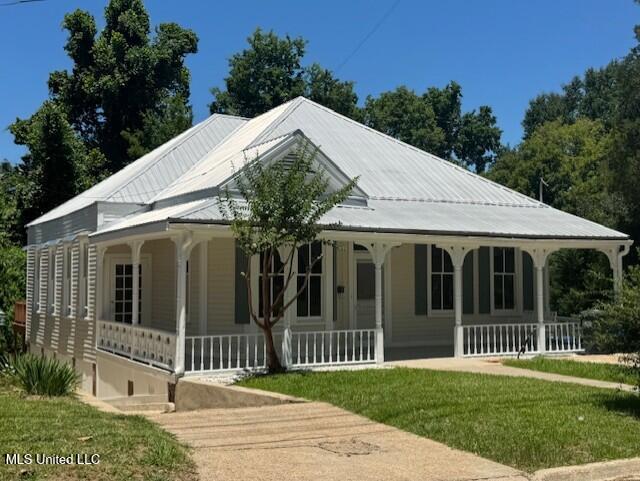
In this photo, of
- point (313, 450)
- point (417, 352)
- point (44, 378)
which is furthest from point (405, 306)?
point (313, 450)

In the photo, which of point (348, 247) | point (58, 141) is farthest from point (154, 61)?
point (348, 247)

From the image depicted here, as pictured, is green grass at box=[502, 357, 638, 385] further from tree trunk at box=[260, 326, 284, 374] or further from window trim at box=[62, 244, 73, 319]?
window trim at box=[62, 244, 73, 319]

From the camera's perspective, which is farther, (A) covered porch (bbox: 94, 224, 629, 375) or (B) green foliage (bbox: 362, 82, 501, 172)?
(B) green foliage (bbox: 362, 82, 501, 172)

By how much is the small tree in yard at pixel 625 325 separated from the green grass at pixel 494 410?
2.87 ft

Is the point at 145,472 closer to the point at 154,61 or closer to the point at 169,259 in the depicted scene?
the point at 169,259

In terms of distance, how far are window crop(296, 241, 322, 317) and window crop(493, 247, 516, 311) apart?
584cm

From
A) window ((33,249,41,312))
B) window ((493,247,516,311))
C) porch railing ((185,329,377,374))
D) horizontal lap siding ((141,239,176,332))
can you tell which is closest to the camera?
porch railing ((185,329,377,374))

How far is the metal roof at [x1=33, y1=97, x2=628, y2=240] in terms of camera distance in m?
17.5

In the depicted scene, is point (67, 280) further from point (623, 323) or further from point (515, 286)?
point (623, 323)

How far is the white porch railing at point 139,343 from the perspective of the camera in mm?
14721

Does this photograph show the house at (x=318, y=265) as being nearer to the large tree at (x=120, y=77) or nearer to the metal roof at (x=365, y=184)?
the metal roof at (x=365, y=184)

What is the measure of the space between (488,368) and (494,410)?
5.36m

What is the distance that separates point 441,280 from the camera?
809 inches

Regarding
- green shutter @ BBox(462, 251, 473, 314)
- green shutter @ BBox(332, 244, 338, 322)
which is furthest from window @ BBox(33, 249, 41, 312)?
green shutter @ BBox(462, 251, 473, 314)
